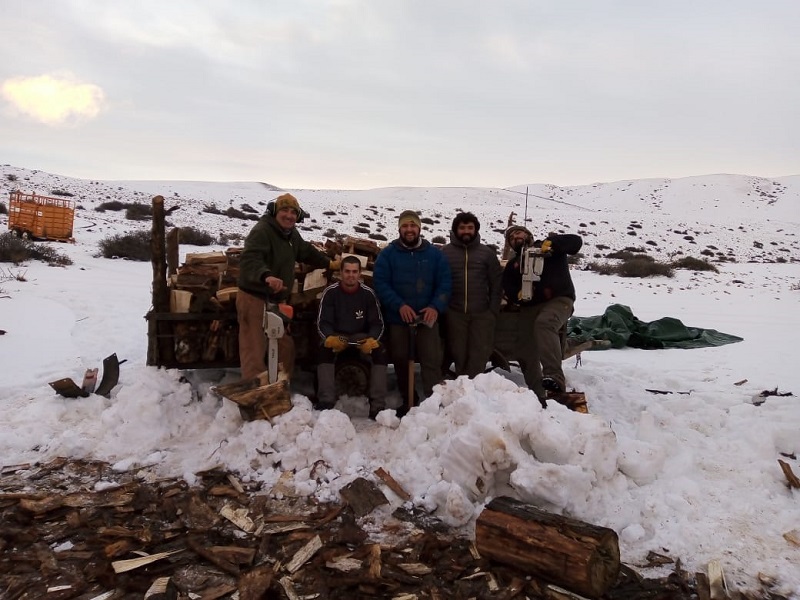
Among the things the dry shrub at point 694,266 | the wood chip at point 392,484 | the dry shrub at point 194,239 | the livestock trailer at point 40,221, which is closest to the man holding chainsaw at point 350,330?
the wood chip at point 392,484

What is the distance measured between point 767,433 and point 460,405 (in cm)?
294

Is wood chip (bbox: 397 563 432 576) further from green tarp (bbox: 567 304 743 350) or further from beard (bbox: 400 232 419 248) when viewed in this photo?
green tarp (bbox: 567 304 743 350)

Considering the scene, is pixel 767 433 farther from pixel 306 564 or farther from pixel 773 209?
pixel 773 209

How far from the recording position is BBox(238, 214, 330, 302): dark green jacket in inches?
223

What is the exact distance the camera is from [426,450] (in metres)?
4.68

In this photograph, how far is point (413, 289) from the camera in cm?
606

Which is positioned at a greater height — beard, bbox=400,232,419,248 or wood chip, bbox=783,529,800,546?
beard, bbox=400,232,419,248

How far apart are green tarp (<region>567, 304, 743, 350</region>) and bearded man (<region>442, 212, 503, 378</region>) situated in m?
4.06

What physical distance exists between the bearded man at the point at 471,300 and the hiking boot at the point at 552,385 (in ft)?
2.39

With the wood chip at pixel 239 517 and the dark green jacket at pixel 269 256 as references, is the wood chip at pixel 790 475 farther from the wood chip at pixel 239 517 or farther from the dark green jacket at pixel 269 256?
the dark green jacket at pixel 269 256

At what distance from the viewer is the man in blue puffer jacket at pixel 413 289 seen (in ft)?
19.8

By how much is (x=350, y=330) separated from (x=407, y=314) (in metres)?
0.60

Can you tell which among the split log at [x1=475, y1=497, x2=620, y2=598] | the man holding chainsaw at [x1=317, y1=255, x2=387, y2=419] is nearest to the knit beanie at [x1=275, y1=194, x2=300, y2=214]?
the man holding chainsaw at [x1=317, y1=255, x2=387, y2=419]

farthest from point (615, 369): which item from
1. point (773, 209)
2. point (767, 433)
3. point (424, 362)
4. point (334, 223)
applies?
point (773, 209)
